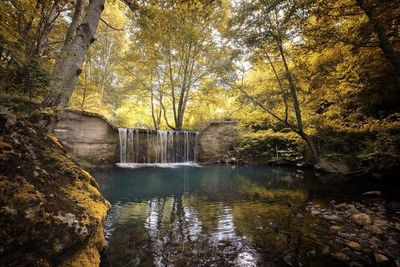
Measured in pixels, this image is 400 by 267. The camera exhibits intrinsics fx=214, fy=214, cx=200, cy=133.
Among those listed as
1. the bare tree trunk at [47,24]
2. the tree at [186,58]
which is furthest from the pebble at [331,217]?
the tree at [186,58]

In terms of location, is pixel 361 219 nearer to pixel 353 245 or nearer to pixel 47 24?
pixel 353 245

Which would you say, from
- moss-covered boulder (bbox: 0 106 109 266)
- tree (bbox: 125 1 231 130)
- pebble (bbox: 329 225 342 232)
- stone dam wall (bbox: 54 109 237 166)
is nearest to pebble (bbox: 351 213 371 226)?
pebble (bbox: 329 225 342 232)

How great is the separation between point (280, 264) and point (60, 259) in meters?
2.45

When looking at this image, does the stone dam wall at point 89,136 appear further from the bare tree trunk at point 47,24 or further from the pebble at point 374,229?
the pebble at point 374,229

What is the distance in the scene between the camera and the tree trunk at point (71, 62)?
10.3ft

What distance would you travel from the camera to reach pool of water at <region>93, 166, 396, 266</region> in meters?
2.86

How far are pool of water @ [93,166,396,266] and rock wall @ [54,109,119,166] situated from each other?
441 centimetres

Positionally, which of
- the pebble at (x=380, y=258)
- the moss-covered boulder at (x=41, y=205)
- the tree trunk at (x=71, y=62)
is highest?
the tree trunk at (x=71, y=62)

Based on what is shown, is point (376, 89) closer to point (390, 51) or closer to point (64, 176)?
point (390, 51)

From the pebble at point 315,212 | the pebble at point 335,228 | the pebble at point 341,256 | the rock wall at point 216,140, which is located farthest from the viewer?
the rock wall at point 216,140

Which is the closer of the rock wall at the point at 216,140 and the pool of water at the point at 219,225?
the pool of water at the point at 219,225

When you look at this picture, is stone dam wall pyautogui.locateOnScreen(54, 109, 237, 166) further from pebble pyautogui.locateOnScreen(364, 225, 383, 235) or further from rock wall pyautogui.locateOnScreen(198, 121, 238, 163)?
pebble pyautogui.locateOnScreen(364, 225, 383, 235)

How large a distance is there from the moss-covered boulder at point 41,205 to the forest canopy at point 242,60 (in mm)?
757

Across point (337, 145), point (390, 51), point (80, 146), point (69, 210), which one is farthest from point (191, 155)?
point (69, 210)
